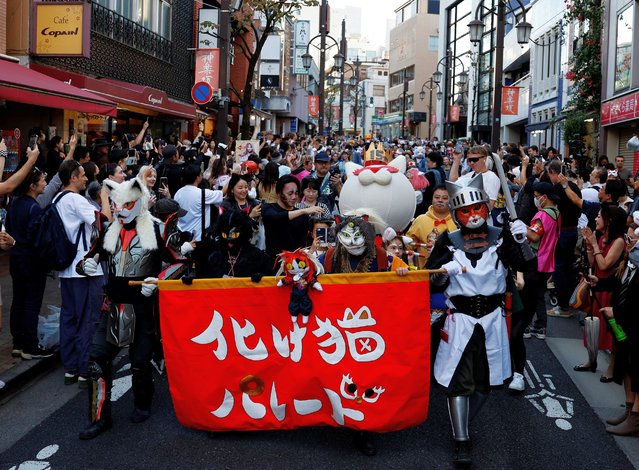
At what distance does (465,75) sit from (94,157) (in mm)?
61890

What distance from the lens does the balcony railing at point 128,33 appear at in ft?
59.8

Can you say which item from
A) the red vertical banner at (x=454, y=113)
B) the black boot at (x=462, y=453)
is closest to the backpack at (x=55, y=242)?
the black boot at (x=462, y=453)

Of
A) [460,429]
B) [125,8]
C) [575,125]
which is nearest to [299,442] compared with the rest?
[460,429]

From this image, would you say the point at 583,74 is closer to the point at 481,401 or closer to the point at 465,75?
the point at 481,401

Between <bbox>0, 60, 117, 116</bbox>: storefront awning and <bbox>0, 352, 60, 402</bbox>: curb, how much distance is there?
16.0 ft

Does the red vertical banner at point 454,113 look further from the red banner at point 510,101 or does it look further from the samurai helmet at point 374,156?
the samurai helmet at point 374,156

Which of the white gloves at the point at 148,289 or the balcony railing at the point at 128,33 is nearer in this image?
the white gloves at the point at 148,289

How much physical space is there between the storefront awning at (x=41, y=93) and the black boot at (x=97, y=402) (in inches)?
252

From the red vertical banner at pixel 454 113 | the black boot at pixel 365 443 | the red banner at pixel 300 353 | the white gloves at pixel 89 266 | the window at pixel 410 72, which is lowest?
the black boot at pixel 365 443

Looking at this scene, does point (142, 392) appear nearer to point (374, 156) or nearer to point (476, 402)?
point (476, 402)

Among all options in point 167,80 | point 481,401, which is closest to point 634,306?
point 481,401

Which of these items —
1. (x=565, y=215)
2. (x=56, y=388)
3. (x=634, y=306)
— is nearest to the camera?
(x=634, y=306)

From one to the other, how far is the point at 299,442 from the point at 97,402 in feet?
4.98

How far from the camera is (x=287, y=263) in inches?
191
